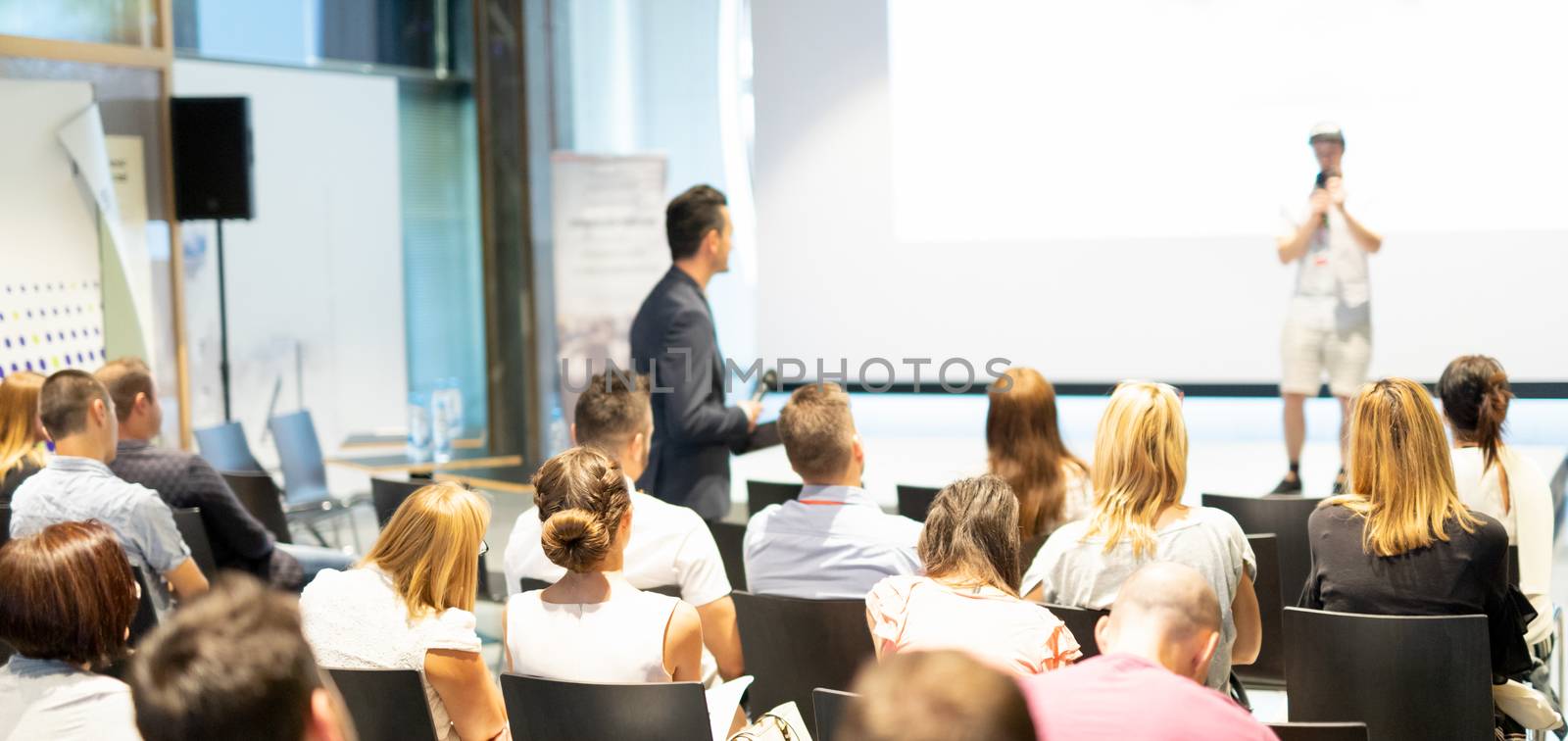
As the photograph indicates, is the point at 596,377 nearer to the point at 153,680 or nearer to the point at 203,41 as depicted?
the point at 153,680

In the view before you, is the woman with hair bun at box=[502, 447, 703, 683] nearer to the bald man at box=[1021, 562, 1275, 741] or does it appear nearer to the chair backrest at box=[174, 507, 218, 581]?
Answer: the bald man at box=[1021, 562, 1275, 741]

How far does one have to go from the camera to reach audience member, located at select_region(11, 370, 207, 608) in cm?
351

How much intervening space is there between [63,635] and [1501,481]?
3.16m

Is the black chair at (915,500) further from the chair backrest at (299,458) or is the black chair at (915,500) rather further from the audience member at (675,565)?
the chair backrest at (299,458)

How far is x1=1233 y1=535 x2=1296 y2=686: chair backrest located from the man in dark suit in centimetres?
157

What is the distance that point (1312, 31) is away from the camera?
6301mm

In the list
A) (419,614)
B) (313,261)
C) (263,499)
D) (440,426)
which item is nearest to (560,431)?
(440,426)

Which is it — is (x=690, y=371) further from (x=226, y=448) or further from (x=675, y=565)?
(x=226, y=448)

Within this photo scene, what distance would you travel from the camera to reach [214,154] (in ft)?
22.8

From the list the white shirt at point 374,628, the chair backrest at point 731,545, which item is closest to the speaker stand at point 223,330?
the chair backrest at point 731,545

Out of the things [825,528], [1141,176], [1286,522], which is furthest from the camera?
[1141,176]

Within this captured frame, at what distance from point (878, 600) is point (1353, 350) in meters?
4.06

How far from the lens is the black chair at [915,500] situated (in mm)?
4090

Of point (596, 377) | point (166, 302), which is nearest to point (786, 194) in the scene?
point (166, 302)
